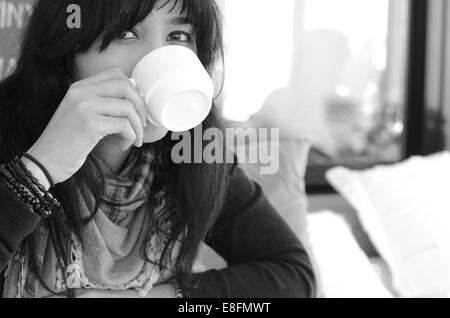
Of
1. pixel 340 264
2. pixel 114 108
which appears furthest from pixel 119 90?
Answer: pixel 340 264

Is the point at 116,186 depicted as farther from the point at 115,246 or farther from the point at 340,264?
the point at 340,264

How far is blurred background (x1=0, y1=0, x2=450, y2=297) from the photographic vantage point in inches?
35.4

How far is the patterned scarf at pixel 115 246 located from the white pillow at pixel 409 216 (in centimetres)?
53

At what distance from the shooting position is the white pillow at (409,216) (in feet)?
3.28

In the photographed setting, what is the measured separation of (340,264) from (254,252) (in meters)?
0.27

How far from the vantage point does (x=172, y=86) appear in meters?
0.48

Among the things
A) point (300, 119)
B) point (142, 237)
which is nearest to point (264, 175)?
point (142, 237)

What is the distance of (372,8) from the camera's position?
4.51 feet

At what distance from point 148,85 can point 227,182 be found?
273mm

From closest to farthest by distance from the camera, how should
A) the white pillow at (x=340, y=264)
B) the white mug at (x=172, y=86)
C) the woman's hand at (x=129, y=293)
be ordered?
the white mug at (x=172, y=86) → the woman's hand at (x=129, y=293) → the white pillow at (x=340, y=264)

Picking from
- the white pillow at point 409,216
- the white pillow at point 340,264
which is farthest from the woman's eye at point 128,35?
the white pillow at point 409,216

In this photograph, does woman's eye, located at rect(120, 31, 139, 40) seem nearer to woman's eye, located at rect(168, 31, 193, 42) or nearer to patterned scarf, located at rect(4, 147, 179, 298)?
woman's eye, located at rect(168, 31, 193, 42)

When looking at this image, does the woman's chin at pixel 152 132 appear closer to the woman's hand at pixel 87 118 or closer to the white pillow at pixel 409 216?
the woman's hand at pixel 87 118
